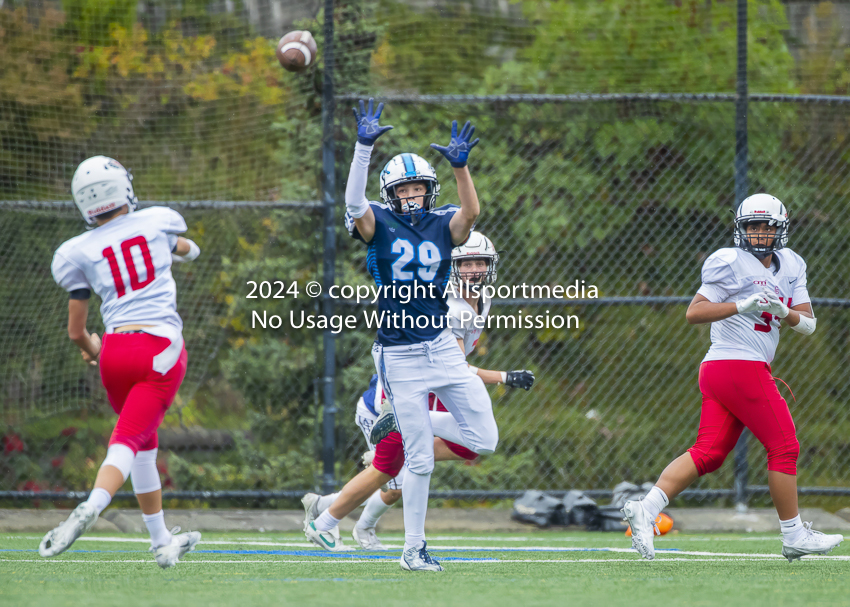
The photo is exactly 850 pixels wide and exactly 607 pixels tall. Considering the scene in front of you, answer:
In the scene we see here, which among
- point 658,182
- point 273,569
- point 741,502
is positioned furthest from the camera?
point 658,182

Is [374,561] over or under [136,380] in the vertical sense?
under

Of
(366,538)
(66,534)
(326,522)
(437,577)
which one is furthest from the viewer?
(366,538)

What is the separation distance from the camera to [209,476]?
7.16 metres

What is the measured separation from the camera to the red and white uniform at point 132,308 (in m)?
3.82

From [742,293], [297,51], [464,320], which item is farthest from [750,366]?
[297,51]

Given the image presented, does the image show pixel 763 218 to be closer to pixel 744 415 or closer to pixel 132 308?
pixel 744 415

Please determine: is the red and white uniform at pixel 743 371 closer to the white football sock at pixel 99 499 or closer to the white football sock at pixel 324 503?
the white football sock at pixel 324 503

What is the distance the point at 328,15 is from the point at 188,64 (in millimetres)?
1790

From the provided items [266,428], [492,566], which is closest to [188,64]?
[266,428]

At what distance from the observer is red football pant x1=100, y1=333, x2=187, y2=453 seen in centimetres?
379

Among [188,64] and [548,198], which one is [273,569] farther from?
[188,64]

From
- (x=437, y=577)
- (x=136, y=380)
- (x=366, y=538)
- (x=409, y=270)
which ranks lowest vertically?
(x=366, y=538)

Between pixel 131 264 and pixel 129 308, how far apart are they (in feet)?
0.61

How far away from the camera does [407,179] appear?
431cm
